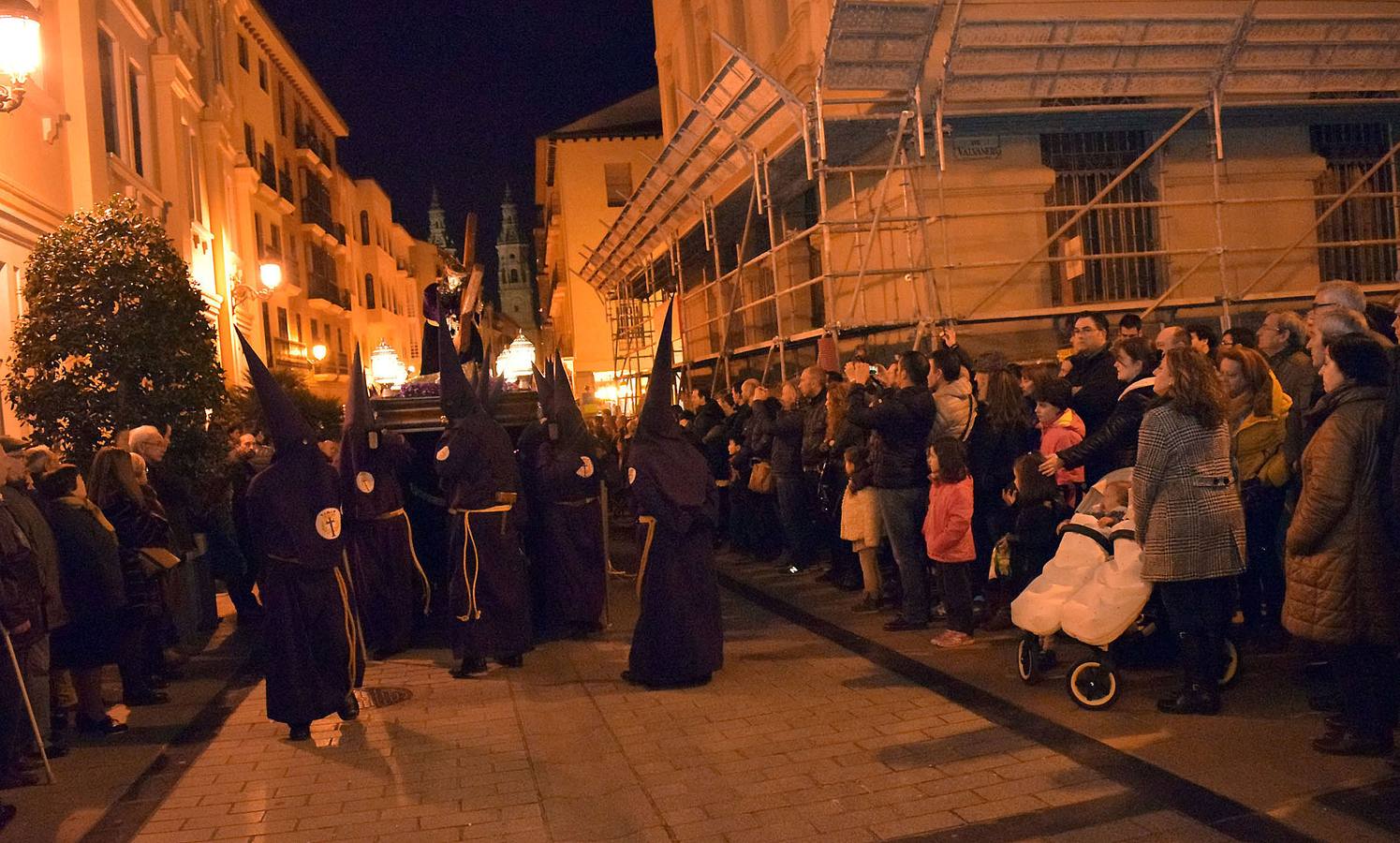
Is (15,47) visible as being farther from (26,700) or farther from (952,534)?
(952,534)

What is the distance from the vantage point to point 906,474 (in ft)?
31.5

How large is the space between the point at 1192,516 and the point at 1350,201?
1257 cm

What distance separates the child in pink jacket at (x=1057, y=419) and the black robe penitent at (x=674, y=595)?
2280mm

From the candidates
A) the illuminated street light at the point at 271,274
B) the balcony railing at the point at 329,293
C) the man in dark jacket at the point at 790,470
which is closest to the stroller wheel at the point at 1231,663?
the man in dark jacket at the point at 790,470

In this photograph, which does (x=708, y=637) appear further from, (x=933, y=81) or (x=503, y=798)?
(x=933, y=81)

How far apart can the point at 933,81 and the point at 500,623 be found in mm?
8018

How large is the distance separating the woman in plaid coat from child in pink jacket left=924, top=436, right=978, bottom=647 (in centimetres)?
226

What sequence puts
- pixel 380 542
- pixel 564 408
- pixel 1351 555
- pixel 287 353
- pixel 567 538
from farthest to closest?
pixel 287 353, pixel 567 538, pixel 564 408, pixel 380 542, pixel 1351 555

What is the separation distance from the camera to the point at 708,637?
336 inches

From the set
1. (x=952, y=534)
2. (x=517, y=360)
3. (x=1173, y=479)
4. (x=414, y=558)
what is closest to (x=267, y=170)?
(x=517, y=360)

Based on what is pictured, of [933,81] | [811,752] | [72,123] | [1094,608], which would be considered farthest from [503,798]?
[72,123]

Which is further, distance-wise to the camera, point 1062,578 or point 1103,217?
point 1103,217

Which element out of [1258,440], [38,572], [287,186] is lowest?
[38,572]

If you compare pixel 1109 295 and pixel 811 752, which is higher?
pixel 1109 295
